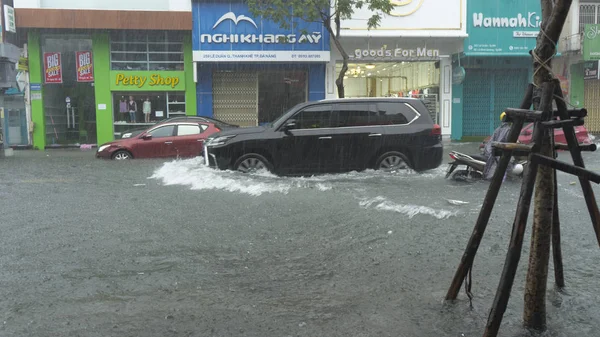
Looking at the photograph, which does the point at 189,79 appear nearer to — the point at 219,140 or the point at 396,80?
the point at 396,80

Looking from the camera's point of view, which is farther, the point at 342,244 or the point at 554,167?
the point at 342,244

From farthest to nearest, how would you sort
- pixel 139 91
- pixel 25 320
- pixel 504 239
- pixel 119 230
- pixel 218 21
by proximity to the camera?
1. pixel 139 91
2. pixel 218 21
3. pixel 119 230
4. pixel 504 239
5. pixel 25 320

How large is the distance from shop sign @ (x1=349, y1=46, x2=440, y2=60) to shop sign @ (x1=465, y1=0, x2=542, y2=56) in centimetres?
151

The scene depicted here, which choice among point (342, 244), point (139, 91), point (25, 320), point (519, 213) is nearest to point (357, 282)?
point (342, 244)

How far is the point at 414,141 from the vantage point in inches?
418

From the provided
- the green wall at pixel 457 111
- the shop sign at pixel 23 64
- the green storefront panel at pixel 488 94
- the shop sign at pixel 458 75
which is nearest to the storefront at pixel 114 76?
the shop sign at pixel 23 64

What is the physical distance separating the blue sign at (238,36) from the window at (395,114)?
32.1 feet

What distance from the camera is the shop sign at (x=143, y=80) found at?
21.2m

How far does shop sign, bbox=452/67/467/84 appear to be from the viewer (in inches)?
827

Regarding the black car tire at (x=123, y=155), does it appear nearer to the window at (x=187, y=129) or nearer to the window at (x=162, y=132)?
the window at (x=162, y=132)

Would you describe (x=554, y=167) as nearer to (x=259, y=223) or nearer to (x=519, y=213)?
(x=519, y=213)

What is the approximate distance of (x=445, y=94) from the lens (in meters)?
22.3

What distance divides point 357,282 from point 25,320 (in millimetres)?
2610

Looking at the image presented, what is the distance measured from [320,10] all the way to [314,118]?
901 centimetres
